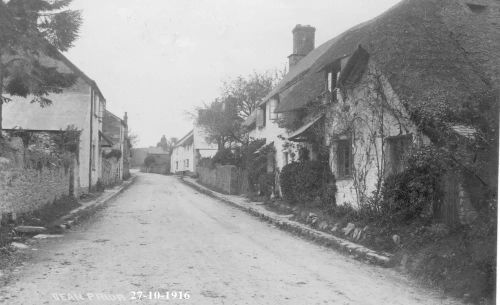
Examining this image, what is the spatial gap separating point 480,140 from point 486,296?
2950 millimetres

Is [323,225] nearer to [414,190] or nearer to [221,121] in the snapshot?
[414,190]

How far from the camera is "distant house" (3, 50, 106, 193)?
2462cm

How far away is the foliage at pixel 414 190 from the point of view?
379 inches

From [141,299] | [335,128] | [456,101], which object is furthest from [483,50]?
[141,299]

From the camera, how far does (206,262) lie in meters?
8.68

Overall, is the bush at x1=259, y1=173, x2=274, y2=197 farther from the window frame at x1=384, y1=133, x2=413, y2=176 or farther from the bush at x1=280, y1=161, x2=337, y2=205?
the window frame at x1=384, y1=133, x2=413, y2=176

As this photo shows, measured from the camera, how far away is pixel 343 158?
1566 centimetres

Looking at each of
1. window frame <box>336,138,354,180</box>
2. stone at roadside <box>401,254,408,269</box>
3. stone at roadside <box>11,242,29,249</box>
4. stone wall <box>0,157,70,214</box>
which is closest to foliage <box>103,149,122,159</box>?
stone wall <box>0,157,70,214</box>

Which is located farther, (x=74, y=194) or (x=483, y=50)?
(x=74, y=194)

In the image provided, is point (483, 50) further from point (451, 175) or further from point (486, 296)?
point (486, 296)

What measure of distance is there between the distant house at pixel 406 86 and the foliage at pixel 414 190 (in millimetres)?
365

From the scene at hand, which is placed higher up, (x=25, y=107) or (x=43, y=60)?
(x=43, y=60)

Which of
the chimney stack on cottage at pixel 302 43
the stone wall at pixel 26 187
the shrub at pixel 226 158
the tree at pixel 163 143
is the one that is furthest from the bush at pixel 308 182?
the tree at pixel 163 143

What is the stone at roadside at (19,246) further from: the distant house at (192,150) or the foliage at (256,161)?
the distant house at (192,150)
